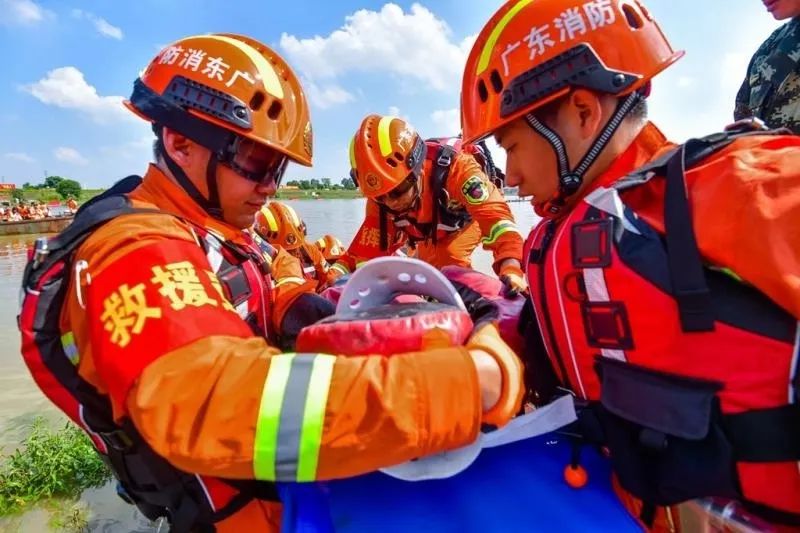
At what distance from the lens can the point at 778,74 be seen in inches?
110

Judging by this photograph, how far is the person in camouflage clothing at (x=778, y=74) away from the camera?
2.67 metres

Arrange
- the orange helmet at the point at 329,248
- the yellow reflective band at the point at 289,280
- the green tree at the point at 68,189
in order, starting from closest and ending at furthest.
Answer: the yellow reflective band at the point at 289,280 < the orange helmet at the point at 329,248 < the green tree at the point at 68,189

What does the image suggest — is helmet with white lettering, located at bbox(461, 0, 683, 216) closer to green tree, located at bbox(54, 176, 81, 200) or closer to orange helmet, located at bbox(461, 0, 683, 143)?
orange helmet, located at bbox(461, 0, 683, 143)

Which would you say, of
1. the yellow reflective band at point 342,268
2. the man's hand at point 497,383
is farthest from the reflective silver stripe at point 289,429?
the yellow reflective band at point 342,268

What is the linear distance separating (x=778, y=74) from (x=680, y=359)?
251 cm

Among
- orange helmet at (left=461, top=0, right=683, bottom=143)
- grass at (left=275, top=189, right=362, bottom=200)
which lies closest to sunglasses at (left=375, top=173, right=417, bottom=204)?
orange helmet at (left=461, top=0, right=683, bottom=143)

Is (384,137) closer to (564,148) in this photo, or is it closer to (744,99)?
(744,99)

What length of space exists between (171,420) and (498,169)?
514 centimetres

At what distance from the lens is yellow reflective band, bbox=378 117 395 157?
15.1 ft

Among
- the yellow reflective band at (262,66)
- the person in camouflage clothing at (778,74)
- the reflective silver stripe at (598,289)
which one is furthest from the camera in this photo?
the person in camouflage clothing at (778,74)

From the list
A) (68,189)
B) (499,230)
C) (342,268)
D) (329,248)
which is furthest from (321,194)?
(499,230)

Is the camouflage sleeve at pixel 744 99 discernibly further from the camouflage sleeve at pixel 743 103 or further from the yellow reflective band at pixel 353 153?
the yellow reflective band at pixel 353 153

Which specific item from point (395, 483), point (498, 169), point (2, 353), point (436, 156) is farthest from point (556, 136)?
point (2, 353)

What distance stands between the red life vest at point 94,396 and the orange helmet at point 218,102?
14.6 inches
